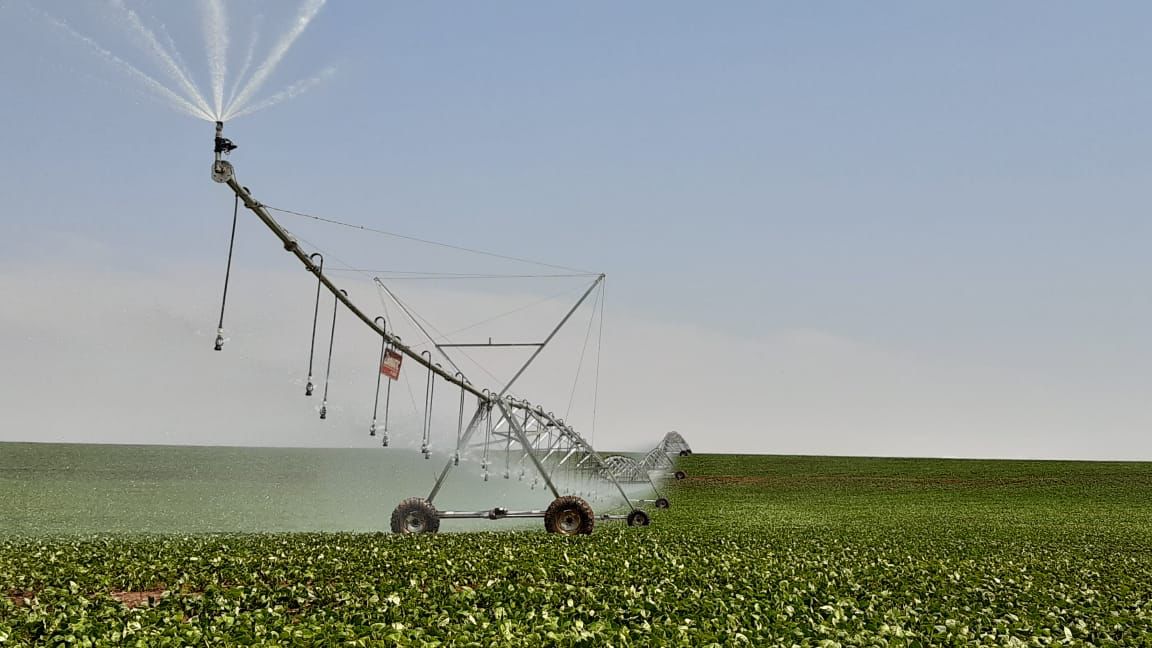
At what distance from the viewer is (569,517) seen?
91.9 ft

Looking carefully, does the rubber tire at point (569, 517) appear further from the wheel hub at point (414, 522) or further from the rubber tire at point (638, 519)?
the rubber tire at point (638, 519)

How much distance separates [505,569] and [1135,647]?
10.7 metres

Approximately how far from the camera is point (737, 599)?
16.7m

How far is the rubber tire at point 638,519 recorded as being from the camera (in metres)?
34.8

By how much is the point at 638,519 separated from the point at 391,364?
45.6 ft

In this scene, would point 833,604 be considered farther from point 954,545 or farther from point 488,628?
point 954,545

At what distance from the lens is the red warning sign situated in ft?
80.8

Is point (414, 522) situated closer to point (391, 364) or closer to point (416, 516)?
point (416, 516)

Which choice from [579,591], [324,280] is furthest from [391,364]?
[579,591]

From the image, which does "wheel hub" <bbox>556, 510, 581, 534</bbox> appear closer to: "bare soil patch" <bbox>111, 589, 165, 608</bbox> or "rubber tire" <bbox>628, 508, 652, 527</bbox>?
"rubber tire" <bbox>628, 508, 652, 527</bbox>

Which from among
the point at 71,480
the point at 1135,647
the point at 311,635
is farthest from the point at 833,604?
the point at 71,480

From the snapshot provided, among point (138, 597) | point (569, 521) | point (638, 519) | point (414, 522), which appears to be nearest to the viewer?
point (138, 597)

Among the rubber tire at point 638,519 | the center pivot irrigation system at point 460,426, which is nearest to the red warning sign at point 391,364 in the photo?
Answer: the center pivot irrigation system at point 460,426

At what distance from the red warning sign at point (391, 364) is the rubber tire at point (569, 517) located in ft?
20.7
